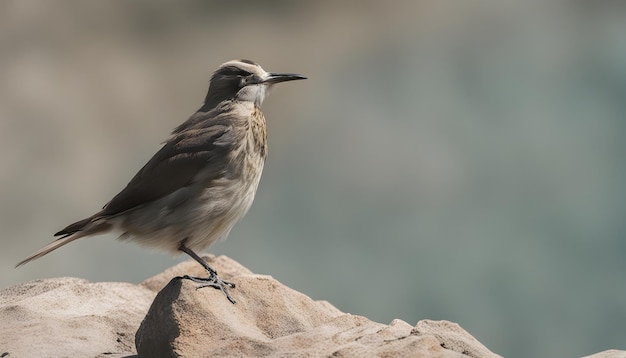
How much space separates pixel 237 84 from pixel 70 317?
241cm

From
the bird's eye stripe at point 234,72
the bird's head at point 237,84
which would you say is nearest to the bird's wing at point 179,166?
the bird's head at point 237,84

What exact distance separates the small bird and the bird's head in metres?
0.18

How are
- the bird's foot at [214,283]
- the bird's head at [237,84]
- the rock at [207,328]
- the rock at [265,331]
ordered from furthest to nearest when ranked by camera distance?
the bird's head at [237,84] → the bird's foot at [214,283] → the rock at [207,328] → the rock at [265,331]

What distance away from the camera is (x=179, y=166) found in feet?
24.0

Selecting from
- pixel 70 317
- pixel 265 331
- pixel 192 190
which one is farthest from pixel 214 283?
pixel 70 317

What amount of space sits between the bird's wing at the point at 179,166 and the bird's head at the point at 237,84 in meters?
0.49

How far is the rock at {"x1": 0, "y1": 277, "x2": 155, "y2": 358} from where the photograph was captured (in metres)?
6.87

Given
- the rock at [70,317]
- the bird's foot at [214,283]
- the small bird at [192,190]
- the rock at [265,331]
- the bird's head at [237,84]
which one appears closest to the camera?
the rock at [265,331]

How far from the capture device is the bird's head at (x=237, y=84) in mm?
7912

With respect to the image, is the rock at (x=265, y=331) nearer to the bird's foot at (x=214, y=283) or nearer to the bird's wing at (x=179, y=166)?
the bird's foot at (x=214, y=283)

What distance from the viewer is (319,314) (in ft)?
24.3

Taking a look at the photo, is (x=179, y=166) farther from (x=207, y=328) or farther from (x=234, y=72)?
(x=207, y=328)

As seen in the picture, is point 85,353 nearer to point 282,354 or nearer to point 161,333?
point 161,333

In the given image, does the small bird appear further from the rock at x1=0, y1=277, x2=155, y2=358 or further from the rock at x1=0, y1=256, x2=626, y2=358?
the rock at x1=0, y1=277, x2=155, y2=358
